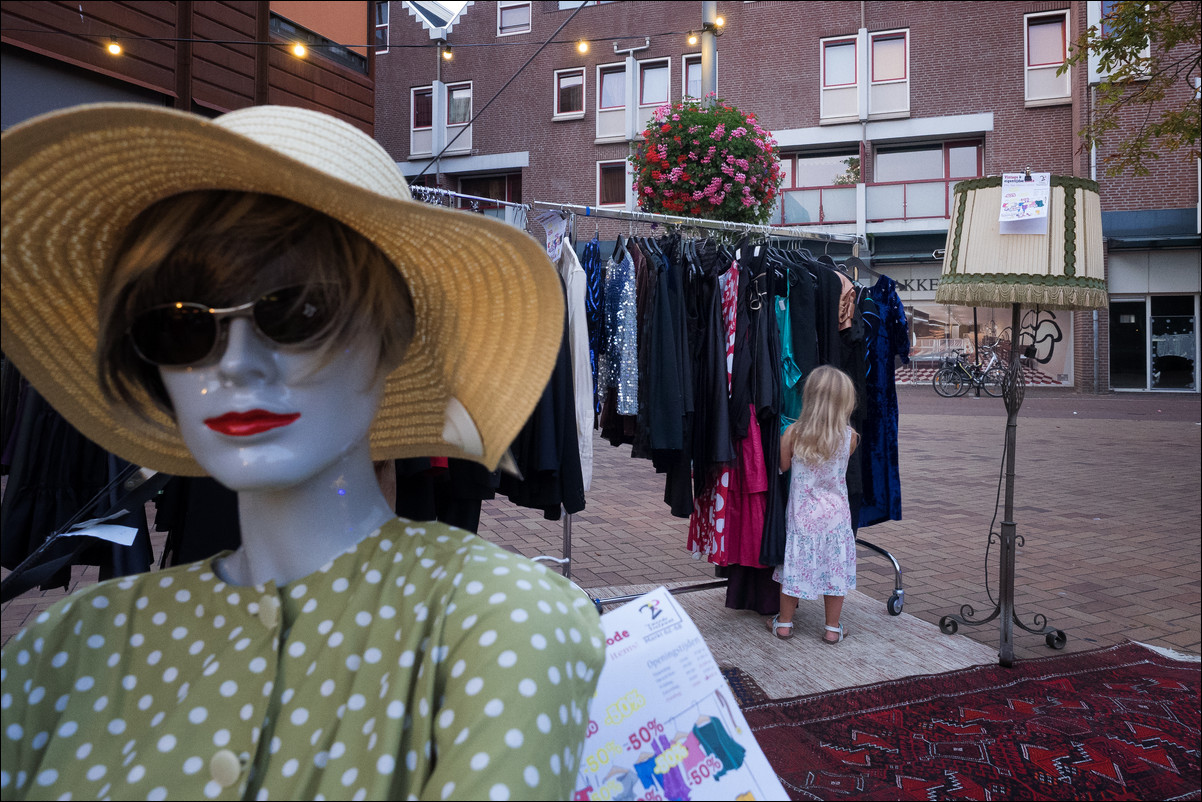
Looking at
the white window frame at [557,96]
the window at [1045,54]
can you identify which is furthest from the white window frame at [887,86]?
the white window frame at [557,96]

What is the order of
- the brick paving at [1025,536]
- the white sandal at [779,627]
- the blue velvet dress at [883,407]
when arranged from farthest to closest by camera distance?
→ the brick paving at [1025,536]
the blue velvet dress at [883,407]
the white sandal at [779,627]

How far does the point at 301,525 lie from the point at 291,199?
38 cm

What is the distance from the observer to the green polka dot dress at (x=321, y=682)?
757 millimetres

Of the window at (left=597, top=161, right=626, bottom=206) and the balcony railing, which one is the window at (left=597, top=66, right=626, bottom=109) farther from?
the balcony railing

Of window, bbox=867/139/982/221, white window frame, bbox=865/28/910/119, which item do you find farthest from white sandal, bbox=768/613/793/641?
white window frame, bbox=865/28/910/119

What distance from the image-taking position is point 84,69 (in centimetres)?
532

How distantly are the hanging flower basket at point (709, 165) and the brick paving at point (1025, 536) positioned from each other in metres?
2.72

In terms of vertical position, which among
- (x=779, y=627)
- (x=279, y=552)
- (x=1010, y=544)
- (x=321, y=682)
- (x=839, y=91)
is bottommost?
(x=779, y=627)

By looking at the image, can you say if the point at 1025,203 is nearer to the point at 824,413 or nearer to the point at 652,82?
the point at 824,413

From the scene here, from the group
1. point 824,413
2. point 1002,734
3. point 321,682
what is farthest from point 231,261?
point 824,413

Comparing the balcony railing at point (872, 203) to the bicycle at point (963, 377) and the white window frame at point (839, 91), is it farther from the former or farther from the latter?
the bicycle at point (963, 377)

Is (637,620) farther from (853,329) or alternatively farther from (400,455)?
(853,329)

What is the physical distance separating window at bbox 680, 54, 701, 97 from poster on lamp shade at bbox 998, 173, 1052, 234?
1785cm

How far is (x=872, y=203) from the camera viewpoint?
786 inches
